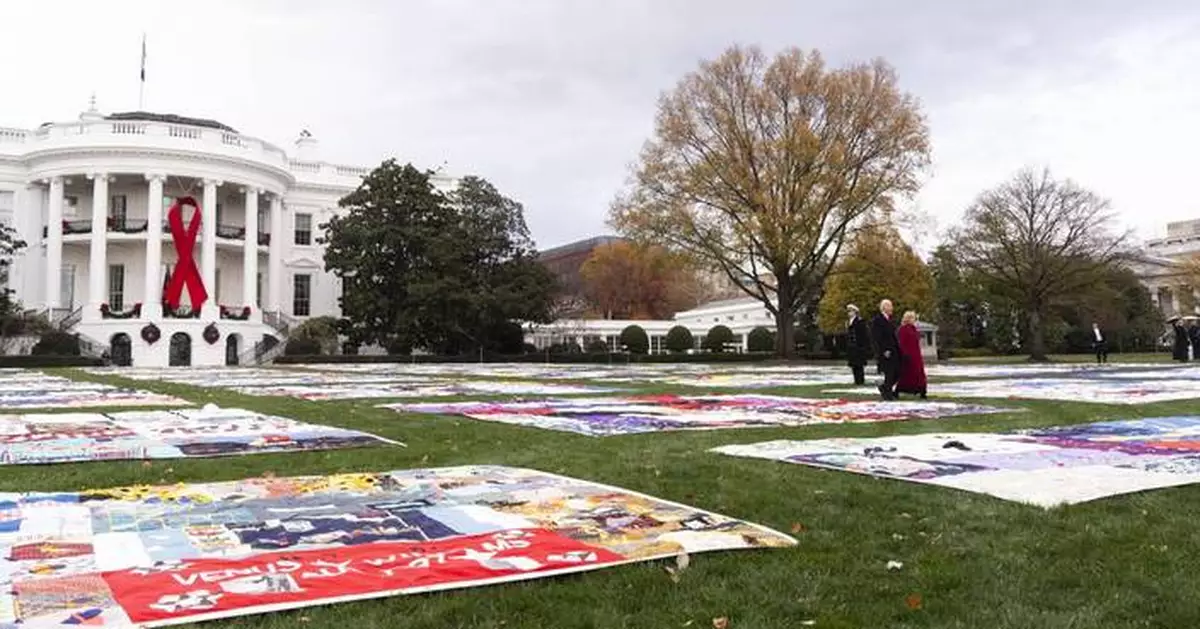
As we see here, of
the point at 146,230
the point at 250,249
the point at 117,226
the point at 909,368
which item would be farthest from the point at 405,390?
the point at 117,226

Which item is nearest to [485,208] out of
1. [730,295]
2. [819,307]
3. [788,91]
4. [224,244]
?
[224,244]

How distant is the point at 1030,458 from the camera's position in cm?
715

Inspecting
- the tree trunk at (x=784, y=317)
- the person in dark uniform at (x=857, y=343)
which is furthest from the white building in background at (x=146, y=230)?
the person in dark uniform at (x=857, y=343)

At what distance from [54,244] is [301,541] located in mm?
49880

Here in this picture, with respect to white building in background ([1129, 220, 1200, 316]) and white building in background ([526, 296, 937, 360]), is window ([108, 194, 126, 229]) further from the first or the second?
white building in background ([1129, 220, 1200, 316])

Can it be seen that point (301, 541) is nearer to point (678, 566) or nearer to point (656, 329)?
point (678, 566)

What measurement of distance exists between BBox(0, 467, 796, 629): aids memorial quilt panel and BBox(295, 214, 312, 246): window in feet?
172

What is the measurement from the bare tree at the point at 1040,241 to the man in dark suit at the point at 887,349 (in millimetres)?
35594

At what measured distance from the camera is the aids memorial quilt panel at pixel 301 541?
3.49 meters

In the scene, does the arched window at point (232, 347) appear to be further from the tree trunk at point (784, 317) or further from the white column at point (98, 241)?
the tree trunk at point (784, 317)

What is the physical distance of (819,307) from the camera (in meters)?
59.6

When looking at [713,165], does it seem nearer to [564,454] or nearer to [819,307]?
[819,307]

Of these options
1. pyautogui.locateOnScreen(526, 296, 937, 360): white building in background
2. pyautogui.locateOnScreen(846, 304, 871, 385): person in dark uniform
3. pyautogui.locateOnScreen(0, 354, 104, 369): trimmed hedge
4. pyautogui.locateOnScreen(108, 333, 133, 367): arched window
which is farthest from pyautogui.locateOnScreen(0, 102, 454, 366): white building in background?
pyautogui.locateOnScreen(846, 304, 871, 385): person in dark uniform

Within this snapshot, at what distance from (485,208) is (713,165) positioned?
14.8m
